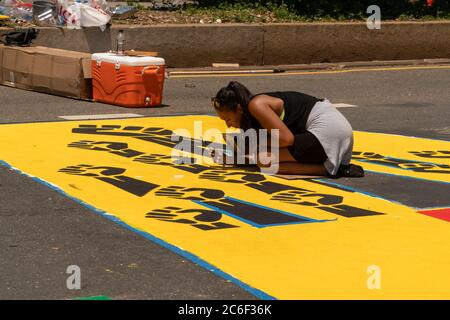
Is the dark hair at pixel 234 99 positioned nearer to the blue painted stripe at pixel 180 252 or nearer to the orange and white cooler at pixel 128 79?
the blue painted stripe at pixel 180 252

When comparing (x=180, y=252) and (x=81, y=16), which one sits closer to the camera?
(x=180, y=252)

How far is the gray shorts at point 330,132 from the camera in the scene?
9.44m

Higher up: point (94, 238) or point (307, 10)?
point (307, 10)

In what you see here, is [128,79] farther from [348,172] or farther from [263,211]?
[263,211]

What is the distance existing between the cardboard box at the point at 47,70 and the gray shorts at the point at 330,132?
5.69m

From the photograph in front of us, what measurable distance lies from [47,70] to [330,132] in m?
6.64

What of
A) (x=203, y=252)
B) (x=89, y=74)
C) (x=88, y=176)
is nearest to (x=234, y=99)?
(x=88, y=176)

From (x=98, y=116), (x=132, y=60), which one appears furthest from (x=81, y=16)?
(x=98, y=116)

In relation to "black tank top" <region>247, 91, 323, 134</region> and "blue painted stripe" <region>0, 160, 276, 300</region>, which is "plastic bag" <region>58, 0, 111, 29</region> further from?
"blue painted stripe" <region>0, 160, 276, 300</region>

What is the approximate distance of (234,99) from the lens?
9.16 m

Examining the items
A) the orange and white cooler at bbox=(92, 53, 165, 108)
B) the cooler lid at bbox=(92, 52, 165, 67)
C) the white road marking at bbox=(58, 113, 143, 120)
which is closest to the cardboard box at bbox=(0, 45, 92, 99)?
the orange and white cooler at bbox=(92, 53, 165, 108)

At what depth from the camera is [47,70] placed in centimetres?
1503

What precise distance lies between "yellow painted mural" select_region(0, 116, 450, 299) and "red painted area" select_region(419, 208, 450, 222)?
0.10 meters
